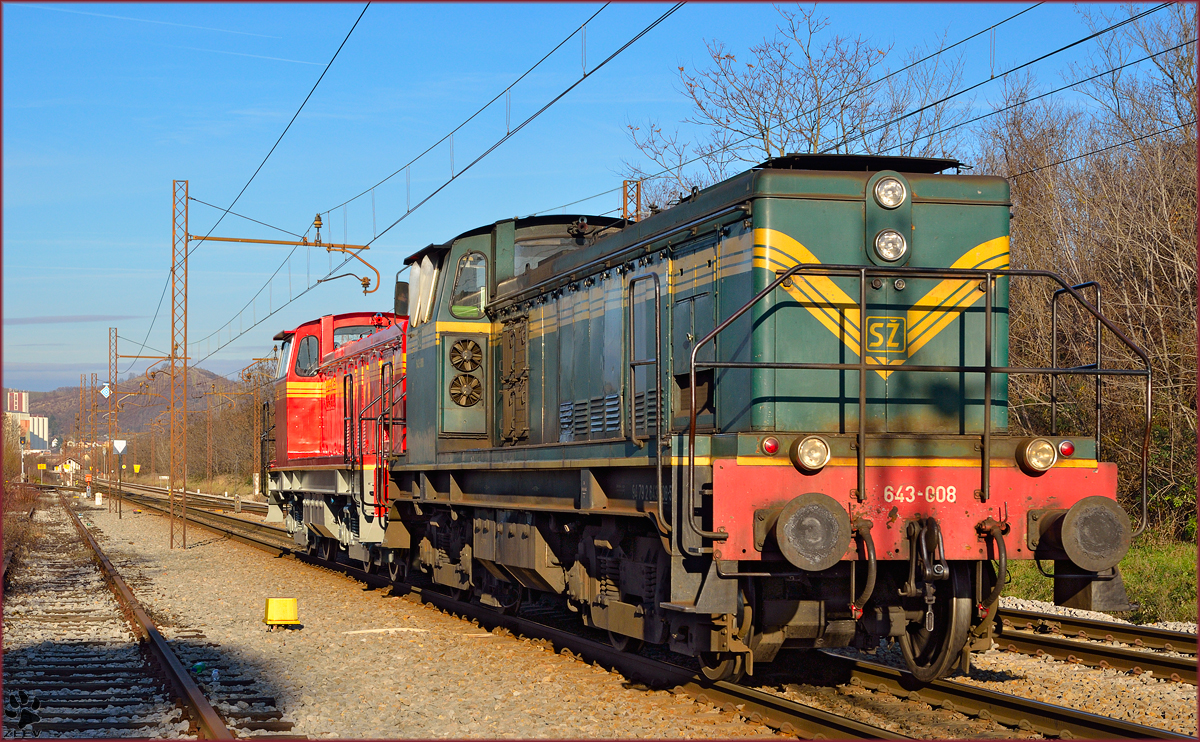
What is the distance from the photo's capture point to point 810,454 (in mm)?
5957

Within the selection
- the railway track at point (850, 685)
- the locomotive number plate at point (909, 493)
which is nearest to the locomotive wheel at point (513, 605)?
the railway track at point (850, 685)

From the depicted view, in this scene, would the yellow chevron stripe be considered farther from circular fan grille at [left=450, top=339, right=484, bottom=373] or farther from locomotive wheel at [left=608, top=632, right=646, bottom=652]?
circular fan grille at [left=450, top=339, right=484, bottom=373]

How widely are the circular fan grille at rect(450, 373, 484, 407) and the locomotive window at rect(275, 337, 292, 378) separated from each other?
27.6 feet

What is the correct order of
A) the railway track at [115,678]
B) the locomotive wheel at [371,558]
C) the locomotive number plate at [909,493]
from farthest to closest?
1. the locomotive wheel at [371,558]
2. the railway track at [115,678]
3. the locomotive number plate at [909,493]

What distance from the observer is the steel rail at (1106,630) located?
858 cm

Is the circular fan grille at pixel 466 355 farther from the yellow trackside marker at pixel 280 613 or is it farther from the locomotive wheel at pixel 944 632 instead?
the locomotive wheel at pixel 944 632

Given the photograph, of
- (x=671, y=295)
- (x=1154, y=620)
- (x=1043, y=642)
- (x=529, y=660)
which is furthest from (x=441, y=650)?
(x=1154, y=620)

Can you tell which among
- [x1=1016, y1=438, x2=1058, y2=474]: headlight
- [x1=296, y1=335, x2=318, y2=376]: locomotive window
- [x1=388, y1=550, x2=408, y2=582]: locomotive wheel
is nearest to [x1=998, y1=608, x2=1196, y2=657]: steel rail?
[x1=1016, y1=438, x2=1058, y2=474]: headlight

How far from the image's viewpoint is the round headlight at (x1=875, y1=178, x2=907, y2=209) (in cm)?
673

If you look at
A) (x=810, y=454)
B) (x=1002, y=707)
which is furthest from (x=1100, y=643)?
(x=810, y=454)

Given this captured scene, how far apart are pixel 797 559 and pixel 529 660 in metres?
3.35

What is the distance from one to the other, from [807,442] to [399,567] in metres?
8.68

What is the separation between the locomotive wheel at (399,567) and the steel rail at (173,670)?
2991mm

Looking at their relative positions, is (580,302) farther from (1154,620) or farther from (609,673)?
(1154,620)
